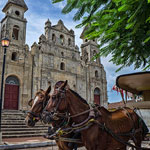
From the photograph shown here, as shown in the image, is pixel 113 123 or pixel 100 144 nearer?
pixel 100 144

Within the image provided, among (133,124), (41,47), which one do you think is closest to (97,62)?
(41,47)

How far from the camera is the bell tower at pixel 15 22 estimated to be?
68.1ft

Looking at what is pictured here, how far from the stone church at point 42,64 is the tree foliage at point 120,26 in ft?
41.5

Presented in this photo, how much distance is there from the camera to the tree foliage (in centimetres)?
258

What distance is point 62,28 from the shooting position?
84.4 ft

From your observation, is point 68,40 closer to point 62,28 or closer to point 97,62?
point 62,28

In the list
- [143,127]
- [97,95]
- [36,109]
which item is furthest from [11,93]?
[143,127]

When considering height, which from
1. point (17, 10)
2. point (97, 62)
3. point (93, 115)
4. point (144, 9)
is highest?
point (17, 10)

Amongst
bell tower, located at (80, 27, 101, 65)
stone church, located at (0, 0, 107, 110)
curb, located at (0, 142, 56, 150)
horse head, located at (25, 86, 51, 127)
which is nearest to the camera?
horse head, located at (25, 86, 51, 127)

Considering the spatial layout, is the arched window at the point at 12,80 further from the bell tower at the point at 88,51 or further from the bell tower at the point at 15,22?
the bell tower at the point at 88,51

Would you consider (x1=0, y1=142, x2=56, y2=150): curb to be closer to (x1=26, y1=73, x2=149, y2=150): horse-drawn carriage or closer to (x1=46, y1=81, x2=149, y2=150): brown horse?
(x1=26, y1=73, x2=149, y2=150): horse-drawn carriage

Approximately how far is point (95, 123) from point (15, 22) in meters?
20.9

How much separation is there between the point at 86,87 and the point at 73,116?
2276cm

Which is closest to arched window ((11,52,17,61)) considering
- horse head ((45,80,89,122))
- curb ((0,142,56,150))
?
curb ((0,142,56,150))
